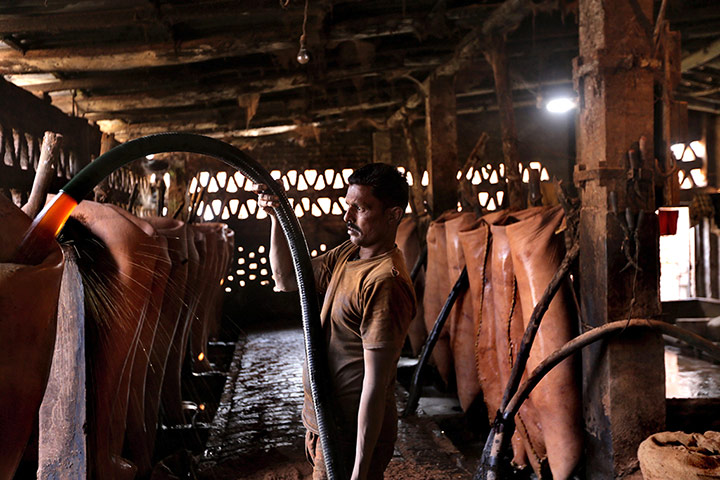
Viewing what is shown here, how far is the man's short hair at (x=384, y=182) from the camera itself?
91.5 inches

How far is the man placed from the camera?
2143mm

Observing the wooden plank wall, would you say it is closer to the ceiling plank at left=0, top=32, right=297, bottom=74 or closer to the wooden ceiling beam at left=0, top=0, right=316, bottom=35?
the ceiling plank at left=0, top=32, right=297, bottom=74

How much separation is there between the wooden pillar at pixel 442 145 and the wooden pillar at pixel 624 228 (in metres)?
4.42

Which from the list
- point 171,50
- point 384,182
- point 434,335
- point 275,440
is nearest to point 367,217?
point 384,182

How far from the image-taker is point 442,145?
8.27 metres

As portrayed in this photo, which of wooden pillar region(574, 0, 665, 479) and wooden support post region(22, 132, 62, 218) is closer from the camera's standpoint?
wooden support post region(22, 132, 62, 218)

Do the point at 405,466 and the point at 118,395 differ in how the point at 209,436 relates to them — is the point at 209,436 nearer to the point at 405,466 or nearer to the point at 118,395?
the point at 405,466

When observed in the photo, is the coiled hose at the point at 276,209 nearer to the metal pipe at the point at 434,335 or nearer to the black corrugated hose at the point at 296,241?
the black corrugated hose at the point at 296,241

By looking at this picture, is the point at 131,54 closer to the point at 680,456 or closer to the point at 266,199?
the point at 266,199

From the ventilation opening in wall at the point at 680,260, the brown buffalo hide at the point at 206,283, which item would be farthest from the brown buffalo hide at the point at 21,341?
the ventilation opening in wall at the point at 680,260

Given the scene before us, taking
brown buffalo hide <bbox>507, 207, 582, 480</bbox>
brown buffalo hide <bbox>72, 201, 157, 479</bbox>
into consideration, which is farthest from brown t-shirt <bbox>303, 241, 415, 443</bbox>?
brown buffalo hide <bbox>507, 207, 582, 480</bbox>

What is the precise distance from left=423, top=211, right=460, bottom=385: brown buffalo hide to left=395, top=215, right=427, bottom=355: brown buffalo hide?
559 mm

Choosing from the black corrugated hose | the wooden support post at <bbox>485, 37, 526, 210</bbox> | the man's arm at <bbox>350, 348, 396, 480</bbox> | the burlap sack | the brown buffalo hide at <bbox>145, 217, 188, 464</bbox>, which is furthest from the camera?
the wooden support post at <bbox>485, 37, 526, 210</bbox>

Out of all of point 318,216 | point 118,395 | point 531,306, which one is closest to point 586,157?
point 531,306
